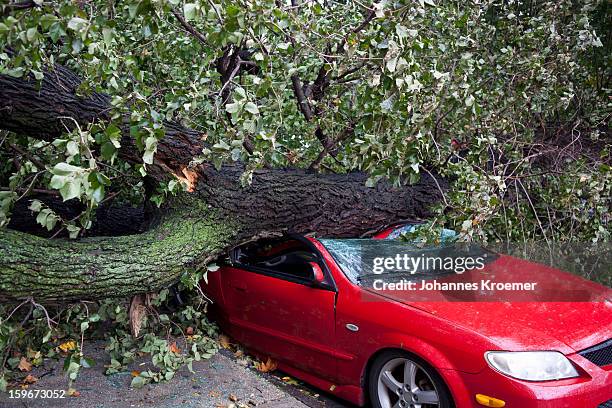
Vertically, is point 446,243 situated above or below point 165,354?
above

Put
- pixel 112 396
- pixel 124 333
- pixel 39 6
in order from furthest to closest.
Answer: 1. pixel 124 333
2. pixel 112 396
3. pixel 39 6

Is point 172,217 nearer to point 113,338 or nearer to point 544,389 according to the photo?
point 113,338

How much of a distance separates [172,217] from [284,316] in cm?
120

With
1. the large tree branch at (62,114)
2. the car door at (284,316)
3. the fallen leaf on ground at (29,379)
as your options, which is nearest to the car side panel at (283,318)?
the car door at (284,316)

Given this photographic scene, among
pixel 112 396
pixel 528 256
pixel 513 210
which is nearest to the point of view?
pixel 112 396

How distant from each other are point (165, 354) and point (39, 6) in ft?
8.61

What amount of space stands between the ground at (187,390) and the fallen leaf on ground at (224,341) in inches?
16.6

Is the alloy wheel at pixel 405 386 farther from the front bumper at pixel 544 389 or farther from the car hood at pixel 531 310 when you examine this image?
the car hood at pixel 531 310

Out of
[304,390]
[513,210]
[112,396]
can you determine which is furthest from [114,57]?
[513,210]

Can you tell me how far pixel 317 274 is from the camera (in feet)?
13.5

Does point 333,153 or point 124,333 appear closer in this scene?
point 124,333

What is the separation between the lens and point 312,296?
408 cm

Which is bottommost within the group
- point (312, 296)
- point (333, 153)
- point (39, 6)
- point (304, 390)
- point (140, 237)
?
point (304, 390)

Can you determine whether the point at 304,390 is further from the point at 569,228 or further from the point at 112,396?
the point at 569,228
